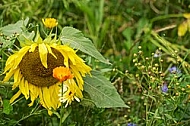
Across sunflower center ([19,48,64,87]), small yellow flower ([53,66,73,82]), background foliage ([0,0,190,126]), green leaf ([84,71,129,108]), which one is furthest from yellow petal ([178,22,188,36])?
small yellow flower ([53,66,73,82])

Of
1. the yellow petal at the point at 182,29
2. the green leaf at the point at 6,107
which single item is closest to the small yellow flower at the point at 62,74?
the green leaf at the point at 6,107

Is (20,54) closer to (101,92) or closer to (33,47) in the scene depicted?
(33,47)

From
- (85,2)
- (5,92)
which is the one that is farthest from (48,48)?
(85,2)

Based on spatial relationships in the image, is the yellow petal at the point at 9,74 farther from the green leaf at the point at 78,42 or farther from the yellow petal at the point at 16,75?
the green leaf at the point at 78,42

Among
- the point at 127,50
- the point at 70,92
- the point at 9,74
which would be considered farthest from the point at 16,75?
the point at 127,50

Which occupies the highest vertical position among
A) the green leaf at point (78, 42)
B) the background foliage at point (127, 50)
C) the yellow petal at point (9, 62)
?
the green leaf at point (78, 42)

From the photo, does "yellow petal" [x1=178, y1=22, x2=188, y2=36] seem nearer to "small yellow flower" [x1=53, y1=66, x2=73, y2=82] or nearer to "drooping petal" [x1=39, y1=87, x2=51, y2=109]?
"drooping petal" [x1=39, y1=87, x2=51, y2=109]

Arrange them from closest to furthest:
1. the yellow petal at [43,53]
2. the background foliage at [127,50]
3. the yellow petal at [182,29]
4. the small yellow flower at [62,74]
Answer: the small yellow flower at [62,74]
the yellow petal at [43,53]
the background foliage at [127,50]
the yellow petal at [182,29]

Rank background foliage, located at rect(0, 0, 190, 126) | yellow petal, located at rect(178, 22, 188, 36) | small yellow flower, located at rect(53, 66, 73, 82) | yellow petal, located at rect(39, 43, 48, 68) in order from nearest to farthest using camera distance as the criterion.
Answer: small yellow flower, located at rect(53, 66, 73, 82)
yellow petal, located at rect(39, 43, 48, 68)
background foliage, located at rect(0, 0, 190, 126)
yellow petal, located at rect(178, 22, 188, 36)
